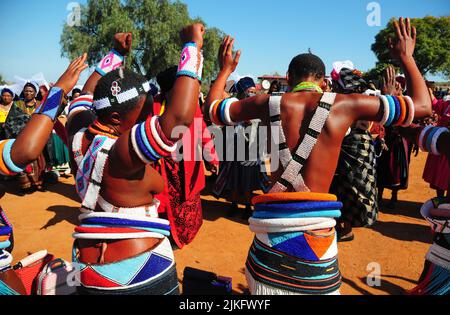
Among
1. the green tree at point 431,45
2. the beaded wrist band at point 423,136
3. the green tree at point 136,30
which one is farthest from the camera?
the green tree at point 431,45

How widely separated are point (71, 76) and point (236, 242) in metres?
3.68

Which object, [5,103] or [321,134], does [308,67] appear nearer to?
[321,134]

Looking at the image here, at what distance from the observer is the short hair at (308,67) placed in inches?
87.7

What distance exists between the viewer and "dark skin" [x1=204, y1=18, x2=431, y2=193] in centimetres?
199

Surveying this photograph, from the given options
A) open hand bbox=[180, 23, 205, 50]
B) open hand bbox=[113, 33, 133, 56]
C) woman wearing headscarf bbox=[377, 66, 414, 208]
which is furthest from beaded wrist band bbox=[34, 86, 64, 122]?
woman wearing headscarf bbox=[377, 66, 414, 208]

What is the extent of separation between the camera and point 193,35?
5.50 ft

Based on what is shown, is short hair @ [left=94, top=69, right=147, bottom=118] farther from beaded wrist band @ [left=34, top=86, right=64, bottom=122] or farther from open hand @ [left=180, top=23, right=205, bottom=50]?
open hand @ [left=180, top=23, right=205, bottom=50]

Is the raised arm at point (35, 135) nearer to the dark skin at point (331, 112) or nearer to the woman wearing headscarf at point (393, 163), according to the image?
the dark skin at point (331, 112)

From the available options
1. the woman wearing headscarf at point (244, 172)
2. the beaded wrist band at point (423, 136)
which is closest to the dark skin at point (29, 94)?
the woman wearing headscarf at point (244, 172)

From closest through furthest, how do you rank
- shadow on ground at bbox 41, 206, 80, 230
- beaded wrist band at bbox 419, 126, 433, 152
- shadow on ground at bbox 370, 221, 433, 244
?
beaded wrist band at bbox 419, 126, 433, 152 < shadow on ground at bbox 370, 221, 433, 244 < shadow on ground at bbox 41, 206, 80, 230

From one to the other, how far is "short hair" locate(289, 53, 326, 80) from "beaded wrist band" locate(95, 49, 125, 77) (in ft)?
4.13

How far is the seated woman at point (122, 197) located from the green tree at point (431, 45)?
3826 centimetres
